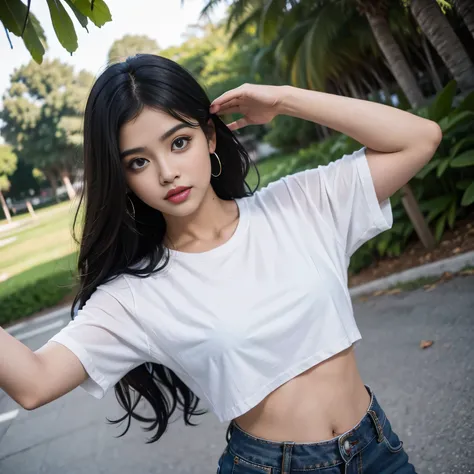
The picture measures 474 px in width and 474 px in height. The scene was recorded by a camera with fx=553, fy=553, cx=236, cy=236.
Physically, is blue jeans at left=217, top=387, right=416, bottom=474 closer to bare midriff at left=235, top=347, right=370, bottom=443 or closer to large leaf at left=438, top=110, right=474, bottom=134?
bare midriff at left=235, top=347, right=370, bottom=443

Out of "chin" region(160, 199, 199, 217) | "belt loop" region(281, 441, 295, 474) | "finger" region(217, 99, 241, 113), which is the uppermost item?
"finger" region(217, 99, 241, 113)

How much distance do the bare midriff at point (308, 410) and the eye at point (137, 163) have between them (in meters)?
0.69

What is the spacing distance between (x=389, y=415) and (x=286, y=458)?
203 cm

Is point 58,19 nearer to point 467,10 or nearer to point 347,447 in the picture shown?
point 347,447

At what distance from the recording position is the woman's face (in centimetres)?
146

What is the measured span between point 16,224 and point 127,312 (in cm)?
733

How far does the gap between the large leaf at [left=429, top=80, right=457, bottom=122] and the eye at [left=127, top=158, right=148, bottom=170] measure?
492 cm

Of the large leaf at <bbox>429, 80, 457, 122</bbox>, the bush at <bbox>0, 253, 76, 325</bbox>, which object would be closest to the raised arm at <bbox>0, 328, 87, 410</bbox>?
the large leaf at <bbox>429, 80, 457, 122</bbox>

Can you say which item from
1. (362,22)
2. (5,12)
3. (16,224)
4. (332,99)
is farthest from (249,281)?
(362,22)

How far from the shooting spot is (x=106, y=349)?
1407mm

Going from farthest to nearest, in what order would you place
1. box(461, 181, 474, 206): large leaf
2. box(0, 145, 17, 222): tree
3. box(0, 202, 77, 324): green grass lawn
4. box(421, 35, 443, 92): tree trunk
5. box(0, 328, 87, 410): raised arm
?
box(421, 35, 443, 92): tree trunk
box(0, 202, 77, 324): green grass lawn
box(0, 145, 17, 222): tree
box(461, 181, 474, 206): large leaf
box(0, 328, 87, 410): raised arm

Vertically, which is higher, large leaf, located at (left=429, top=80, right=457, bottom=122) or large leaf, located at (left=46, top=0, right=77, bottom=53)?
large leaf, located at (left=46, top=0, right=77, bottom=53)

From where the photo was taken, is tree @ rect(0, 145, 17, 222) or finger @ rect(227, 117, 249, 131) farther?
tree @ rect(0, 145, 17, 222)

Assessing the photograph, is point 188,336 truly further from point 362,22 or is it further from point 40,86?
point 40,86
